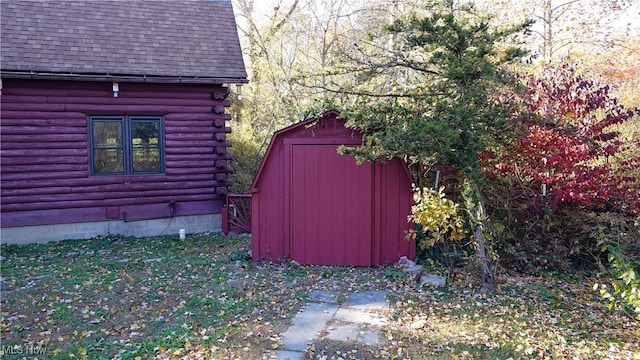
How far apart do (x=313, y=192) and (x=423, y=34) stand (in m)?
2.77

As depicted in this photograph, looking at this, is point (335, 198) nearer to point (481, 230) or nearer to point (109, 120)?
point (481, 230)

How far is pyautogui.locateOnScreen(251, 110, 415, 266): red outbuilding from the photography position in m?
7.16

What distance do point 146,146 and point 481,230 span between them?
7388 mm

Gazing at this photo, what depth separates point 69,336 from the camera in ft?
15.9

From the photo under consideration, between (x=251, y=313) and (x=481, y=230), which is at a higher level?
(x=481, y=230)

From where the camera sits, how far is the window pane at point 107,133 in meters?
10.1

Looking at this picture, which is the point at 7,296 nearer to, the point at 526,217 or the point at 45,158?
the point at 45,158

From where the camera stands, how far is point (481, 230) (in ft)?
20.1

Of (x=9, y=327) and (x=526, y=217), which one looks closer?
(x=9, y=327)

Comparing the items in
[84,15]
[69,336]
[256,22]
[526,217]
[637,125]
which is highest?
[256,22]

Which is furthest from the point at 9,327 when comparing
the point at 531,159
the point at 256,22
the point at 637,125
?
the point at 256,22

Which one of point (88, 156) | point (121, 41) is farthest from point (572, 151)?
point (121, 41)

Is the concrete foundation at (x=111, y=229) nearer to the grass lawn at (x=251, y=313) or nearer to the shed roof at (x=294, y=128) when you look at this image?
the grass lawn at (x=251, y=313)

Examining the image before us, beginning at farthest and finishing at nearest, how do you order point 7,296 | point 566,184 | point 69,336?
Result: point 566,184 → point 7,296 → point 69,336
